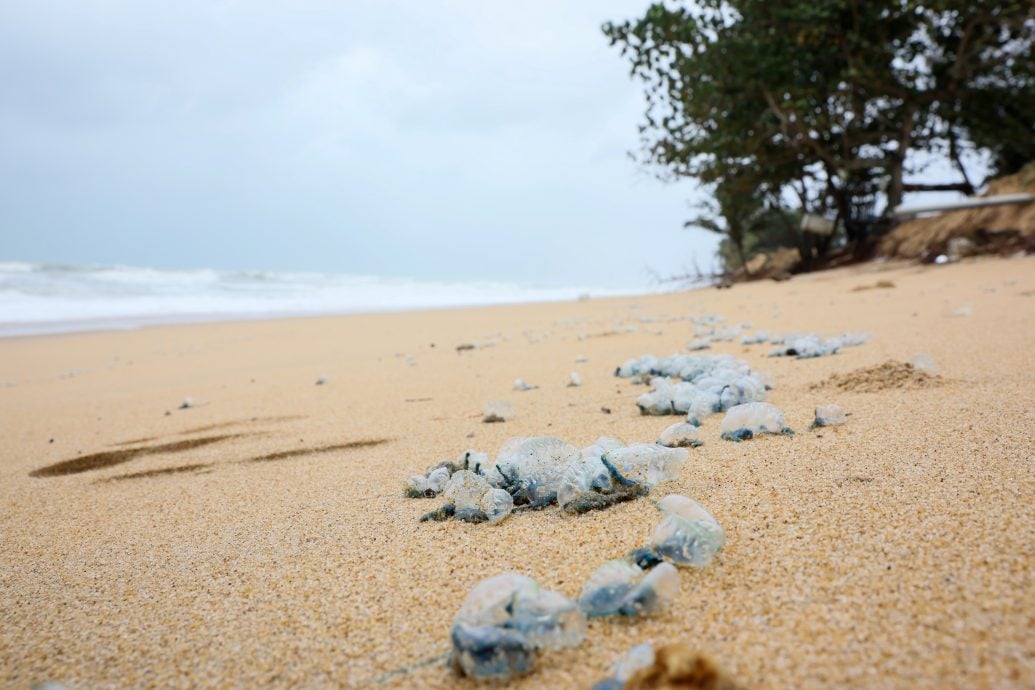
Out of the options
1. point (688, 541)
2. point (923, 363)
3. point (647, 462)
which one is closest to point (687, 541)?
point (688, 541)

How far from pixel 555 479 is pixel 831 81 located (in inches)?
424

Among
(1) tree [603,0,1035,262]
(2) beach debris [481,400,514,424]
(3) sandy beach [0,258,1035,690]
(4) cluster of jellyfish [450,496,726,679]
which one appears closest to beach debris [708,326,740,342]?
(3) sandy beach [0,258,1035,690]

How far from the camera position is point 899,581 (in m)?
0.76

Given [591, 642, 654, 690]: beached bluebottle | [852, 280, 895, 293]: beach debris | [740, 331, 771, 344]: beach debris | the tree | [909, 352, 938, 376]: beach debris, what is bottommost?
[740, 331, 771, 344]: beach debris

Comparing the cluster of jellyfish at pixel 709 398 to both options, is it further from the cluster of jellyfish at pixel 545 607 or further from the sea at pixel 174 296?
the sea at pixel 174 296

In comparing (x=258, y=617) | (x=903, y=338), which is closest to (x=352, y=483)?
(x=258, y=617)

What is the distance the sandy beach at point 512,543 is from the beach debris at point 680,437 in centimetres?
9

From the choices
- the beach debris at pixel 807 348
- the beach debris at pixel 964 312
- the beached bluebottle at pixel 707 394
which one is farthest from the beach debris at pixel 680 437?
the beach debris at pixel 964 312

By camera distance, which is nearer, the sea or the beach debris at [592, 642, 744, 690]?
the beach debris at [592, 642, 744, 690]

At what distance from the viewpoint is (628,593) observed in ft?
2.61

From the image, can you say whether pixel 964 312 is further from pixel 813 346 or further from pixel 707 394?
pixel 707 394

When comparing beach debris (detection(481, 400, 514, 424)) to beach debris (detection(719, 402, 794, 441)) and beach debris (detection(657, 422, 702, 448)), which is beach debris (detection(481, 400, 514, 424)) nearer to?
beach debris (detection(657, 422, 702, 448))

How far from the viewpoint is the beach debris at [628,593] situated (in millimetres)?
777

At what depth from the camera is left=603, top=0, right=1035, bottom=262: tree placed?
9.34 m
